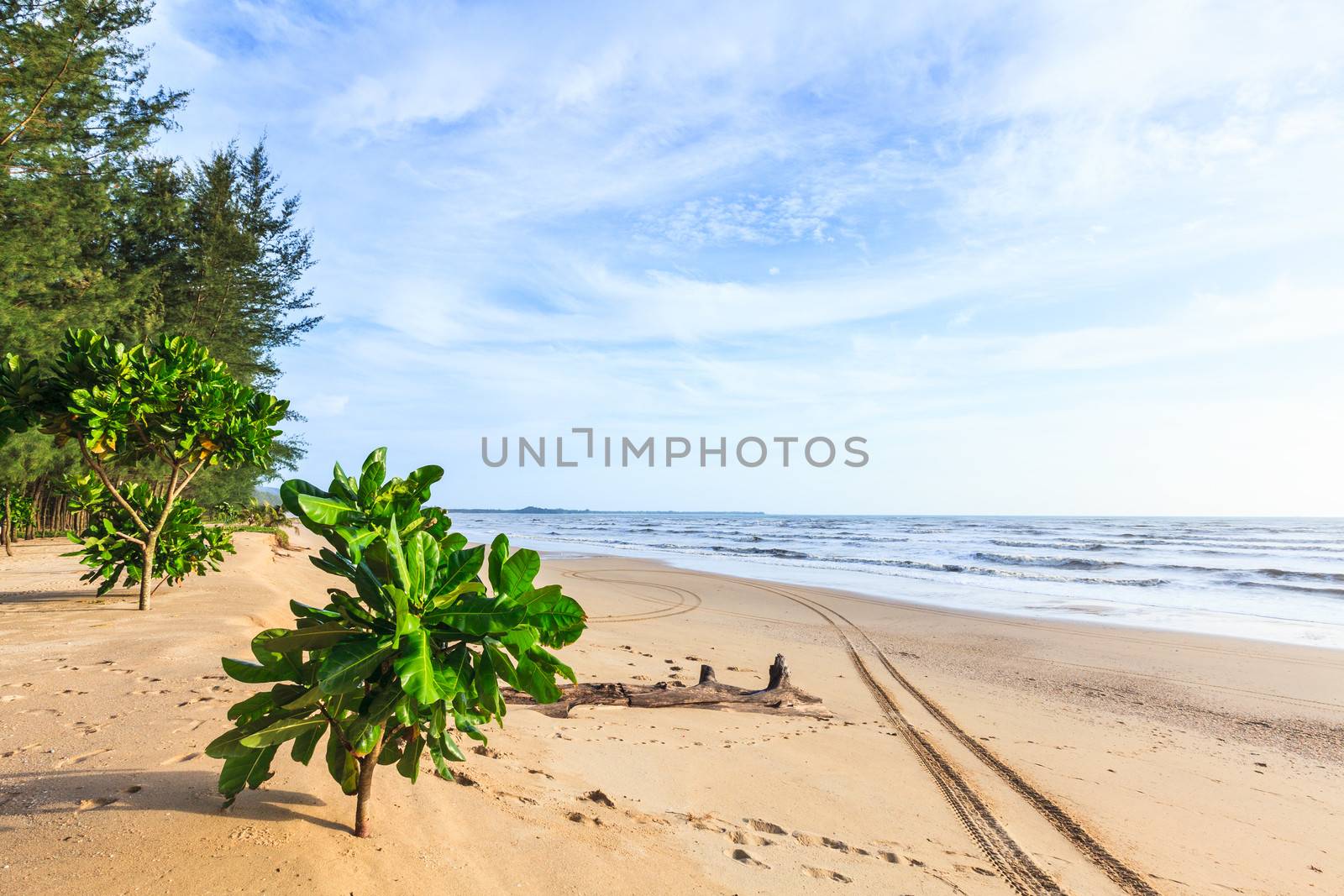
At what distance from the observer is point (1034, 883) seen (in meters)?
3.26

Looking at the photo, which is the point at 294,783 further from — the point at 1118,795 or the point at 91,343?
the point at 91,343

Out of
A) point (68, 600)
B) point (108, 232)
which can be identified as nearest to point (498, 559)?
point (68, 600)

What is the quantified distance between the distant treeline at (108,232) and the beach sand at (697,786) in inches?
269

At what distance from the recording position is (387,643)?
1.80 meters

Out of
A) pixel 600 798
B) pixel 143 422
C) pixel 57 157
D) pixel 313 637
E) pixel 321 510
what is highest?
pixel 57 157

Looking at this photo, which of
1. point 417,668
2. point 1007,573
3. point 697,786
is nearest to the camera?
point 417,668

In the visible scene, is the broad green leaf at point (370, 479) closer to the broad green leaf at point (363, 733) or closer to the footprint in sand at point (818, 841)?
the broad green leaf at point (363, 733)

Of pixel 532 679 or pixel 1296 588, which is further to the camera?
pixel 1296 588

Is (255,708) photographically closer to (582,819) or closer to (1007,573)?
(582,819)

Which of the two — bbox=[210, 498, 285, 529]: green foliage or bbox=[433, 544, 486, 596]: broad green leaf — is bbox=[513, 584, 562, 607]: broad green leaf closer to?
bbox=[433, 544, 486, 596]: broad green leaf

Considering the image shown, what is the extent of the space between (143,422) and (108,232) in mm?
15109

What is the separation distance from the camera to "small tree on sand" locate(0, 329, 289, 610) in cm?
599

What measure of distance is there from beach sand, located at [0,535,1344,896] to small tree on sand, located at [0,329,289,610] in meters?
0.66

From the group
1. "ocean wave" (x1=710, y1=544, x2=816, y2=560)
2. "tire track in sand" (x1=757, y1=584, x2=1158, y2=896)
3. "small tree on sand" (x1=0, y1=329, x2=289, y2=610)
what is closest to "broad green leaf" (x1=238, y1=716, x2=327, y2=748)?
"tire track in sand" (x1=757, y1=584, x2=1158, y2=896)
